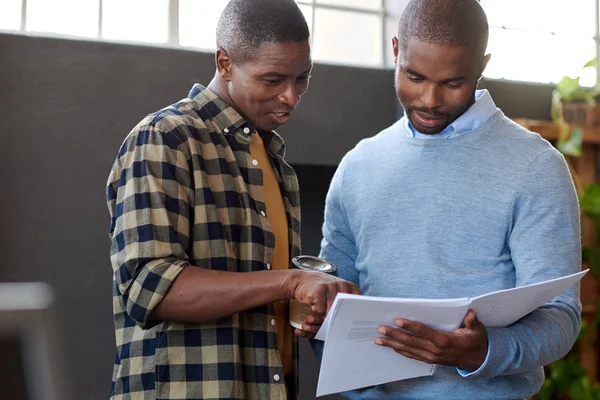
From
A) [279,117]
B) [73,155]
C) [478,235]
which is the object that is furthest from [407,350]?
[73,155]

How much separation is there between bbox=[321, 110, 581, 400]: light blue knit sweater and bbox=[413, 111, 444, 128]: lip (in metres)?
0.04

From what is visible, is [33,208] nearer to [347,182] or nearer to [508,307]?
[347,182]

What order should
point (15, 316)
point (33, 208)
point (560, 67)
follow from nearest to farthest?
point (15, 316), point (33, 208), point (560, 67)

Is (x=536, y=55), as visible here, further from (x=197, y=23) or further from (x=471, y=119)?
(x=471, y=119)

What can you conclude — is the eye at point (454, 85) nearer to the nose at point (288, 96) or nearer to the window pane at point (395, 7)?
the nose at point (288, 96)

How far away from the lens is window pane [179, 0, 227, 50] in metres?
3.46

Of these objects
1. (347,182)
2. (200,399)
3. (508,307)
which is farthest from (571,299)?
(200,399)

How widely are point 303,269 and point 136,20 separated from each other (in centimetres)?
216

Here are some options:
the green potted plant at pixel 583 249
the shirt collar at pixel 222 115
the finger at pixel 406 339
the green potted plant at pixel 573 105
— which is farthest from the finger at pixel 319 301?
the green potted plant at pixel 573 105

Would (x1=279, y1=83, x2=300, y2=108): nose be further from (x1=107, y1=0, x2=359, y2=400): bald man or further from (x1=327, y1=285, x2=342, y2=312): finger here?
(x1=327, y1=285, x2=342, y2=312): finger

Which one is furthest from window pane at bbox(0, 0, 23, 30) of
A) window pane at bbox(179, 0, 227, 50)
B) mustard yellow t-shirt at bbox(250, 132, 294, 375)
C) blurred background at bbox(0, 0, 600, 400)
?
mustard yellow t-shirt at bbox(250, 132, 294, 375)

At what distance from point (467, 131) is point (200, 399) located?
82cm

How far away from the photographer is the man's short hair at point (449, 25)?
169 centimetres

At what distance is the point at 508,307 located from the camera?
4.84 ft
